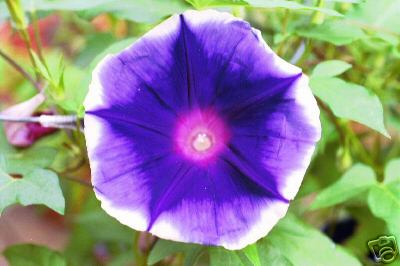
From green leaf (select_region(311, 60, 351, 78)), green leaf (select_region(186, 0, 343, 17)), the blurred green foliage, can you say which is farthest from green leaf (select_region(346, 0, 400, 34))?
green leaf (select_region(186, 0, 343, 17))

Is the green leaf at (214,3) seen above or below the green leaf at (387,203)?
above

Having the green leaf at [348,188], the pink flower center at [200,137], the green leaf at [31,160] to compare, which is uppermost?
the pink flower center at [200,137]

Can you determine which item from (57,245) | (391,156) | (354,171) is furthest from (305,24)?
(57,245)

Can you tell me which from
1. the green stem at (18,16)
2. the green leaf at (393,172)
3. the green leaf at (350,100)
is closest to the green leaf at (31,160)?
the green stem at (18,16)

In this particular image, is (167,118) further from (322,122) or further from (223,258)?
(322,122)

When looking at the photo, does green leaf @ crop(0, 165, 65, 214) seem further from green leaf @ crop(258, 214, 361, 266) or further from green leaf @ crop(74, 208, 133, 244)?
green leaf @ crop(74, 208, 133, 244)

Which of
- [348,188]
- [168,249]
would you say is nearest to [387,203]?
[348,188]

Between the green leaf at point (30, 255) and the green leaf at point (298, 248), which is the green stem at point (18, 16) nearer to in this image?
the green leaf at point (30, 255)
